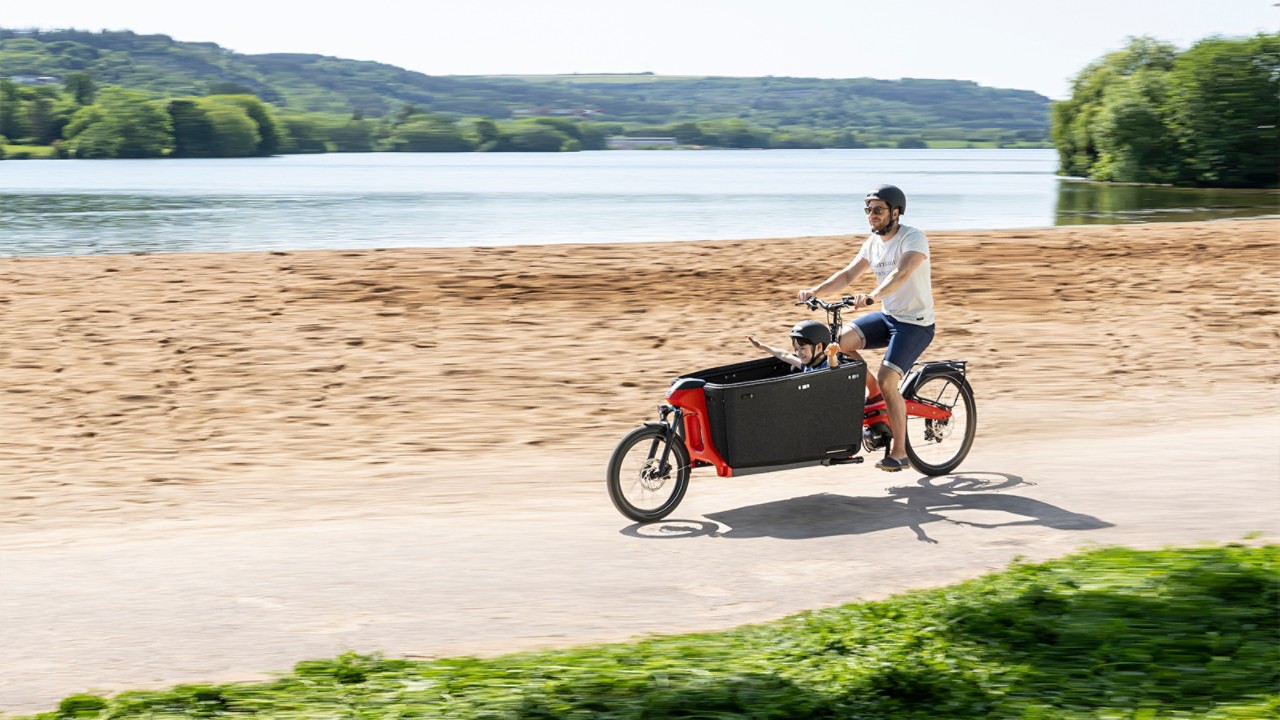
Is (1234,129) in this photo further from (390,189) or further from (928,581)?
(928,581)

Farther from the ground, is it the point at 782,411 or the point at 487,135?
the point at 487,135

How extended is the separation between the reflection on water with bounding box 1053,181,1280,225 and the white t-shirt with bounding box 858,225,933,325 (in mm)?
32621

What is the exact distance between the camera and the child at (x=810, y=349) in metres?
8.02

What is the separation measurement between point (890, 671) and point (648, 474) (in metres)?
2.79

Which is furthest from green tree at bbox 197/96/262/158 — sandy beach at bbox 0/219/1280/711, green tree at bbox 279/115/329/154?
sandy beach at bbox 0/219/1280/711

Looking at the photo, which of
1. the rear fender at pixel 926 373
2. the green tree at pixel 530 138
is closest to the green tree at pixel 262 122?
the green tree at pixel 530 138

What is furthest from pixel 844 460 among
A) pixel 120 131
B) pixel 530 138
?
pixel 530 138

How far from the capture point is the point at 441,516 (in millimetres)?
7824

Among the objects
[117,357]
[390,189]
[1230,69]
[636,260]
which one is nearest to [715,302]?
[636,260]

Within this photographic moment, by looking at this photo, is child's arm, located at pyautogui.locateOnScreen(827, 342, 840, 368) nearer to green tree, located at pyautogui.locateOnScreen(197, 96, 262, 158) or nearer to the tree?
the tree

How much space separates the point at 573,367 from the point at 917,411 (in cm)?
571

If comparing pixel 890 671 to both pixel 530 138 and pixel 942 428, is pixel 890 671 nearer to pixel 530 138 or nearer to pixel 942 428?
pixel 942 428

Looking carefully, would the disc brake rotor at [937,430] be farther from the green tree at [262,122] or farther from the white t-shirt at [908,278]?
the green tree at [262,122]

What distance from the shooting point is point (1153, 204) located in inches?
2047
